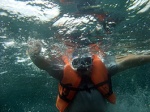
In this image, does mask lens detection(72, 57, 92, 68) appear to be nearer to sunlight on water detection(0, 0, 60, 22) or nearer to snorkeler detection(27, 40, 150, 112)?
snorkeler detection(27, 40, 150, 112)

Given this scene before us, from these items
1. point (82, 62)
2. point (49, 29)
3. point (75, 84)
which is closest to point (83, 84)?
point (75, 84)

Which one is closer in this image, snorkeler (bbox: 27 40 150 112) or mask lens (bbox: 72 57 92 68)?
snorkeler (bbox: 27 40 150 112)

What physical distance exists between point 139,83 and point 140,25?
2043 centimetres

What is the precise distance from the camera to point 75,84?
6.67 metres

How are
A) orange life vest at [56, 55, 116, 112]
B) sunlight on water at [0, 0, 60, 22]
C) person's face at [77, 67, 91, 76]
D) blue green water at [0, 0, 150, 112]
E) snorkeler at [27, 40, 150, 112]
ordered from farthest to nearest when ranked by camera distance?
1. blue green water at [0, 0, 150, 112]
2. sunlight on water at [0, 0, 60, 22]
3. person's face at [77, 67, 91, 76]
4. orange life vest at [56, 55, 116, 112]
5. snorkeler at [27, 40, 150, 112]

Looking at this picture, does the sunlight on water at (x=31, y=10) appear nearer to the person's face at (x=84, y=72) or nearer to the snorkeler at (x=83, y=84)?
the snorkeler at (x=83, y=84)

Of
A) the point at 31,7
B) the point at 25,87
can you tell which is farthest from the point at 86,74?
the point at 25,87

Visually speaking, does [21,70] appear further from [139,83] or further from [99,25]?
[139,83]

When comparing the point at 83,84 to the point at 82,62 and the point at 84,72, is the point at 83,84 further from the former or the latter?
the point at 82,62

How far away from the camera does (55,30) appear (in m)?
11.3

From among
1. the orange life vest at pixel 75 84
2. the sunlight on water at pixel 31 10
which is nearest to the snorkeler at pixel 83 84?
the orange life vest at pixel 75 84

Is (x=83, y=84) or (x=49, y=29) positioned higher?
(x=83, y=84)

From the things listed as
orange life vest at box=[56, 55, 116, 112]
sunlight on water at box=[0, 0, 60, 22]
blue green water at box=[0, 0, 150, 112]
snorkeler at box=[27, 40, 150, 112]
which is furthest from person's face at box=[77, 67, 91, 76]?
sunlight on water at box=[0, 0, 60, 22]

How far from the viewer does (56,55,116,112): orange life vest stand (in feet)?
21.8
